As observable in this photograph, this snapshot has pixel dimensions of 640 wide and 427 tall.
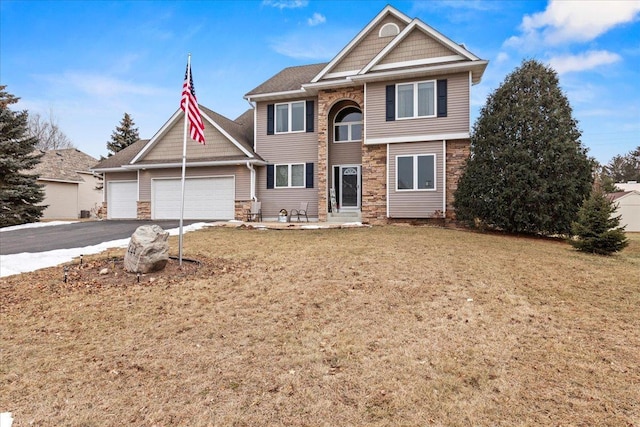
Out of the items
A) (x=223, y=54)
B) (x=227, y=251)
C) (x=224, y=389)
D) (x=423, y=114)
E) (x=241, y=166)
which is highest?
(x=223, y=54)

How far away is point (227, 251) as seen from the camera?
841 centimetres

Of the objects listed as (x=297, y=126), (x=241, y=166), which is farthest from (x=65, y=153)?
(x=297, y=126)

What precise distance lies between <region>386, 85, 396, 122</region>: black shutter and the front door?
292 cm

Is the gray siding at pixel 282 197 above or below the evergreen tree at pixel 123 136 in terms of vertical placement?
below

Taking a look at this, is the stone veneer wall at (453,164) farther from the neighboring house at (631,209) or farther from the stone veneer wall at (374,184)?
the neighboring house at (631,209)

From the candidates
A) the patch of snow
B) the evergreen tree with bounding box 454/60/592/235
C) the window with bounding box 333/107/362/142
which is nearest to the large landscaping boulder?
the patch of snow

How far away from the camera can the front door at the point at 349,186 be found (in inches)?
642

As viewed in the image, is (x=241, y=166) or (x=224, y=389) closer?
Answer: (x=224, y=389)

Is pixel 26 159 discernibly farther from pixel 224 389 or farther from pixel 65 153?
pixel 224 389

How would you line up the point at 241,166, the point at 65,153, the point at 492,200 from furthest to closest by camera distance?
the point at 65,153 < the point at 241,166 < the point at 492,200

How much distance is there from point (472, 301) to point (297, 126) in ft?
43.5

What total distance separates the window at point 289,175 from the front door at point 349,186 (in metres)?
1.86

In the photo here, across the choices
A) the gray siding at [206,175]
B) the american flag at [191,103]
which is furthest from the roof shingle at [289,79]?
the american flag at [191,103]

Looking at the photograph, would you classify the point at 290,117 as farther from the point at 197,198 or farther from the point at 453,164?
the point at 453,164
